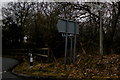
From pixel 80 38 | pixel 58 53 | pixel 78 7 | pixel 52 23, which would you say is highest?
pixel 78 7

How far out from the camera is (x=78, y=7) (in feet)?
55.8

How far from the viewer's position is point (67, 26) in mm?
11148

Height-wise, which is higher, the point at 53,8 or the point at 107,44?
the point at 53,8

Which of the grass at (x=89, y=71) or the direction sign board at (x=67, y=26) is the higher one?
the direction sign board at (x=67, y=26)

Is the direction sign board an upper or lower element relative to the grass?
upper

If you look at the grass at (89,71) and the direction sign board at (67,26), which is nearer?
the grass at (89,71)

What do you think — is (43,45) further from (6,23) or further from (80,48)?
(6,23)

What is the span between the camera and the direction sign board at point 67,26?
10.7 metres

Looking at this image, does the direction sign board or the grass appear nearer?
the grass

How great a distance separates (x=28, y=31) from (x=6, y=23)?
11.8m

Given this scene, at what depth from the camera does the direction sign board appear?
10.7 m

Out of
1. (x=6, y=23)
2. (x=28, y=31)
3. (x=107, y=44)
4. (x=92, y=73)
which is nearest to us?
(x=92, y=73)

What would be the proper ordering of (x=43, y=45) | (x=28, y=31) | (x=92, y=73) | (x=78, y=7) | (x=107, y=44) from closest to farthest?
(x=92, y=73), (x=78, y=7), (x=107, y=44), (x=43, y=45), (x=28, y=31)

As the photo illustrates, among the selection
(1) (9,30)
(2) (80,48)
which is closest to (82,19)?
(2) (80,48)
